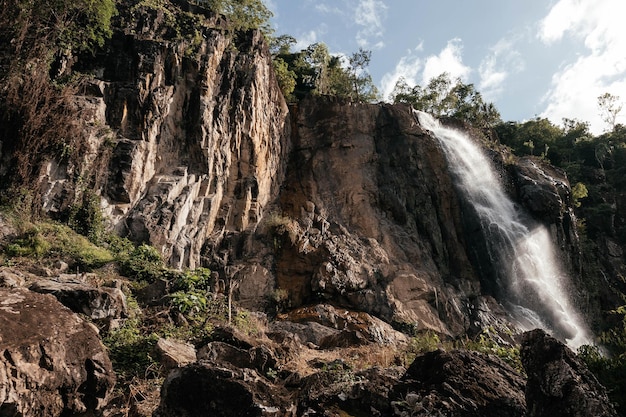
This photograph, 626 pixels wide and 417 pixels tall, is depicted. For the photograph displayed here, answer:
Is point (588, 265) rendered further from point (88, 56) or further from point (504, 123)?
point (88, 56)

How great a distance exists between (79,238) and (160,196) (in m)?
3.31

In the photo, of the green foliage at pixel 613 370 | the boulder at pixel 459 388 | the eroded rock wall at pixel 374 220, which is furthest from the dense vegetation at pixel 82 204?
the eroded rock wall at pixel 374 220

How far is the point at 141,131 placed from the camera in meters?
13.2

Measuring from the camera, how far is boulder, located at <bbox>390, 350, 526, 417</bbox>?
13.2ft

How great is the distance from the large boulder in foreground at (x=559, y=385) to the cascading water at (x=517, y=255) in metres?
14.5

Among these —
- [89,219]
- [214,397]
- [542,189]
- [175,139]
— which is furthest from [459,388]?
[542,189]

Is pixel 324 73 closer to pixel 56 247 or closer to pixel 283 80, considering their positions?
pixel 283 80

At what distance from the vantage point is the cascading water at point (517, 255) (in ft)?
57.7

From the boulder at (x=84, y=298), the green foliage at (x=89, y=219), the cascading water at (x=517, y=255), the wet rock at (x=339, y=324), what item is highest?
the cascading water at (x=517, y=255)

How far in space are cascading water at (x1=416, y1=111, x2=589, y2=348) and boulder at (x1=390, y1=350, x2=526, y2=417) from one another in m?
14.0

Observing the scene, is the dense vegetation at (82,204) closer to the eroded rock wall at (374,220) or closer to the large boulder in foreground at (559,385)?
the large boulder in foreground at (559,385)

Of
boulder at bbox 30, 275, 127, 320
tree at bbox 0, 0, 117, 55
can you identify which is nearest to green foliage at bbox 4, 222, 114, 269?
boulder at bbox 30, 275, 127, 320

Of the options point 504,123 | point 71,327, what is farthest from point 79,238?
point 504,123

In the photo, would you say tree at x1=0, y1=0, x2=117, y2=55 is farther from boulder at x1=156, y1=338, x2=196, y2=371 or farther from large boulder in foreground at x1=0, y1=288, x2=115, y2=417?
boulder at x1=156, y1=338, x2=196, y2=371
